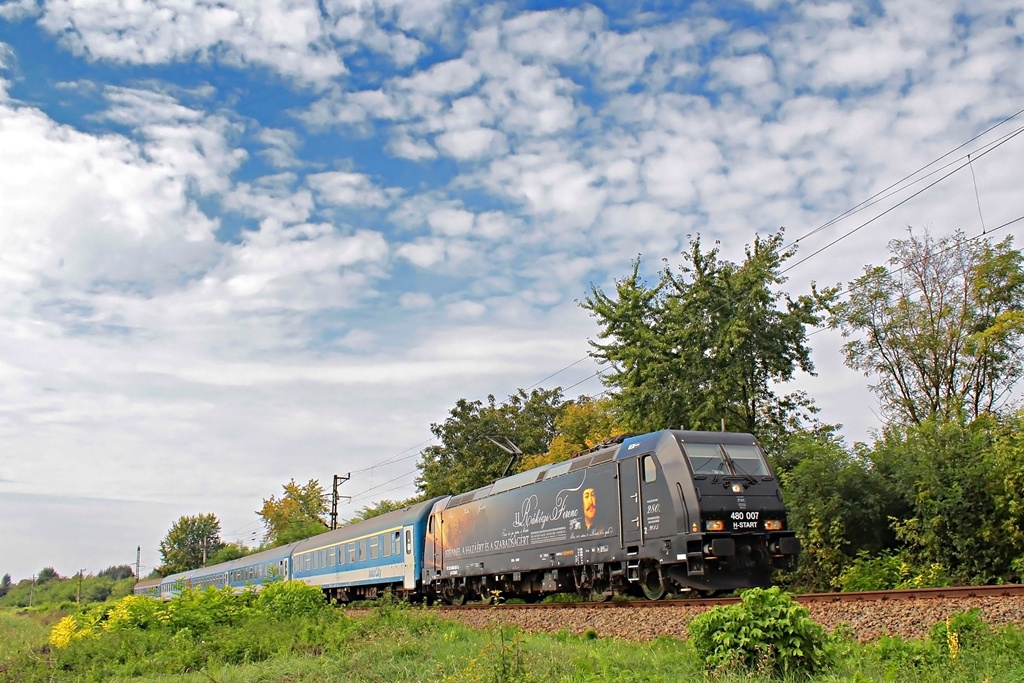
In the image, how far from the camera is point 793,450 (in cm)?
2241

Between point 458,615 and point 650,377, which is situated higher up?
point 650,377

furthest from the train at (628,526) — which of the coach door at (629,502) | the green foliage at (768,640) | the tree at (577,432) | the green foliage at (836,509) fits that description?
the tree at (577,432)

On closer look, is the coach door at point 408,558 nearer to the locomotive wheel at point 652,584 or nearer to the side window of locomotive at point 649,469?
the locomotive wheel at point 652,584

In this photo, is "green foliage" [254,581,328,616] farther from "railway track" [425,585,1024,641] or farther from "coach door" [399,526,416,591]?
"coach door" [399,526,416,591]

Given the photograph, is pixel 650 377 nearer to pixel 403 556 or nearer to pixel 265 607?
pixel 403 556

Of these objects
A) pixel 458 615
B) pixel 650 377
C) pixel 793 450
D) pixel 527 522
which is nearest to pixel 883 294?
pixel 650 377

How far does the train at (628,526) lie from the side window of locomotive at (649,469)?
0.02m

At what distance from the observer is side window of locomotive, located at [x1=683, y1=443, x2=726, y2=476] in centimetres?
1650

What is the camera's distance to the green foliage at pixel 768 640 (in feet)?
29.2

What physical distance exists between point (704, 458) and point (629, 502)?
185 cm

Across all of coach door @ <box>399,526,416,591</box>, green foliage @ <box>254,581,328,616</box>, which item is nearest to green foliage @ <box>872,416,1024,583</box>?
green foliage @ <box>254,581,328,616</box>

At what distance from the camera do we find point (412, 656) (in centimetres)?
1230

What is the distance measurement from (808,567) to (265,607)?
12703 millimetres

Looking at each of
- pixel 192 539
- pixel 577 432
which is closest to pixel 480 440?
pixel 577 432
